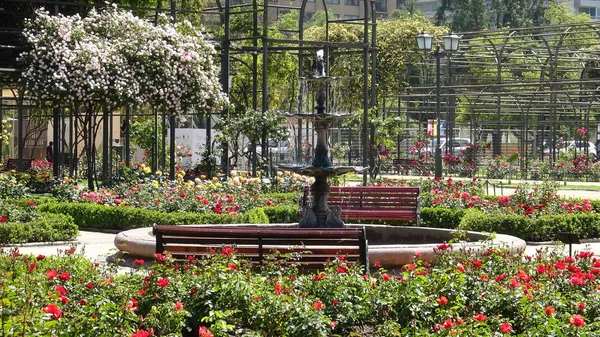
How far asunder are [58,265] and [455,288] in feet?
10.4

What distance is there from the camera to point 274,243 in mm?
9578

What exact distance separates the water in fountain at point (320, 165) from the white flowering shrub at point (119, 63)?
9.01m

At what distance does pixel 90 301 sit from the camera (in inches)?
265

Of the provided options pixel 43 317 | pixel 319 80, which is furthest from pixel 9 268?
pixel 319 80

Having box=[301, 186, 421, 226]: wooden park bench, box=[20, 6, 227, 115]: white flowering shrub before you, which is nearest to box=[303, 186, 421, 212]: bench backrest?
box=[301, 186, 421, 226]: wooden park bench

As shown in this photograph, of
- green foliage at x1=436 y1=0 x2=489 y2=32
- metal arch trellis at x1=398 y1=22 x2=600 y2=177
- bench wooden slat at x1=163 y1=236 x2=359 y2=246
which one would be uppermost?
green foliage at x1=436 y1=0 x2=489 y2=32

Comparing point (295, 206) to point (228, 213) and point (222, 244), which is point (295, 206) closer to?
point (228, 213)

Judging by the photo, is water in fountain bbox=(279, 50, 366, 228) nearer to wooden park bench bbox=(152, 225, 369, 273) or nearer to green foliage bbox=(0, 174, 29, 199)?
wooden park bench bbox=(152, 225, 369, 273)

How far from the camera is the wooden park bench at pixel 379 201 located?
15594 millimetres

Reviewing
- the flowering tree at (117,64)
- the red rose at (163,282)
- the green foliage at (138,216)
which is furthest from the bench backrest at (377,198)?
the red rose at (163,282)

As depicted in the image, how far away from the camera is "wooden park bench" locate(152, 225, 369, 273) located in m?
9.46

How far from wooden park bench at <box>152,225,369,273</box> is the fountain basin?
56 centimetres

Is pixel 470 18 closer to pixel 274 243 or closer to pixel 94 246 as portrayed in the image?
pixel 94 246

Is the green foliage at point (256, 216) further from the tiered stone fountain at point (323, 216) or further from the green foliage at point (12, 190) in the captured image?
the green foliage at point (12, 190)
